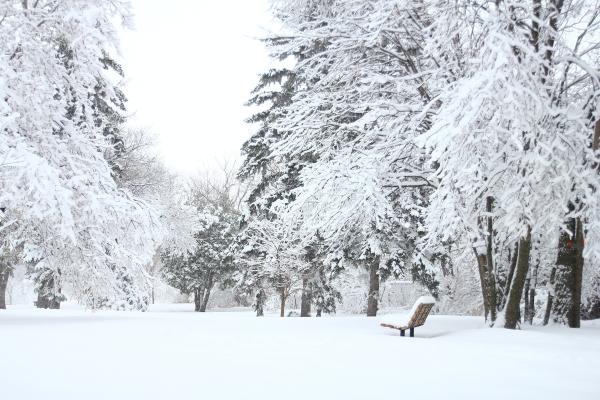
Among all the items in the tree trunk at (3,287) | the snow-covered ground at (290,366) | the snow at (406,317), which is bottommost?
the tree trunk at (3,287)

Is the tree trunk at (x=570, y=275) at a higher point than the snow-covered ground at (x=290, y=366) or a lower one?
higher

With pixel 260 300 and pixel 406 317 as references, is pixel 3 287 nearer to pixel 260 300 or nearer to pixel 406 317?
pixel 260 300

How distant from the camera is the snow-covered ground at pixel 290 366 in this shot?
156 inches

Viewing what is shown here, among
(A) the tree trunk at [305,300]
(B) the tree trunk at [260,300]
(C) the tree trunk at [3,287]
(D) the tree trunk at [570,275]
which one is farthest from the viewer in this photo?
(C) the tree trunk at [3,287]

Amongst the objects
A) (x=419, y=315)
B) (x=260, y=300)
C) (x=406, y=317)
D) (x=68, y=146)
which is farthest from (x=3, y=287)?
(x=419, y=315)

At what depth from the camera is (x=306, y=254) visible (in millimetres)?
19234

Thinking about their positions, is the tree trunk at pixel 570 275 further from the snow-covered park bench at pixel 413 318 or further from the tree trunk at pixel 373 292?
the tree trunk at pixel 373 292

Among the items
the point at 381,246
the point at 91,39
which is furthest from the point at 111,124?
the point at 381,246

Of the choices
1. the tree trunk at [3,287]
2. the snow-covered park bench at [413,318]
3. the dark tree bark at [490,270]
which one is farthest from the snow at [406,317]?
the tree trunk at [3,287]

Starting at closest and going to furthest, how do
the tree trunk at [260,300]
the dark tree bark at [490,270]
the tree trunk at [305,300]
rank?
the dark tree bark at [490,270] < the tree trunk at [305,300] < the tree trunk at [260,300]

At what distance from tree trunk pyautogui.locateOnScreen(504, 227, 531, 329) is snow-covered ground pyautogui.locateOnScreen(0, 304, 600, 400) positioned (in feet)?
3.04

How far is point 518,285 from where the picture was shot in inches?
324

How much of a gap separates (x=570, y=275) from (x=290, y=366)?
7.06 meters

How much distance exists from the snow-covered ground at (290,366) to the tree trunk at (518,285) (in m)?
0.93
